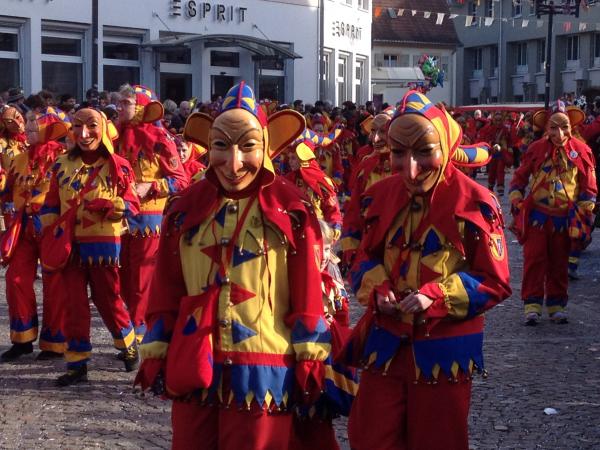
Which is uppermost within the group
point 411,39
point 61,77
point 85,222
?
point 411,39

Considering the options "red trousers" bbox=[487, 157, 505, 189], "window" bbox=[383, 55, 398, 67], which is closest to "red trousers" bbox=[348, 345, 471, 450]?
"red trousers" bbox=[487, 157, 505, 189]

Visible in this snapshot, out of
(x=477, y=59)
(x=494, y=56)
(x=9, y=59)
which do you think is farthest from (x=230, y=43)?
(x=477, y=59)

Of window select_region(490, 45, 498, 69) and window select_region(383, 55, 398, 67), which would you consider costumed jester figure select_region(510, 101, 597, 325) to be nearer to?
window select_region(383, 55, 398, 67)

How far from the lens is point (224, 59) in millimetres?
33062

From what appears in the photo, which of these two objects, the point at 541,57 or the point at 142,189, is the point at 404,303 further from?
the point at 541,57

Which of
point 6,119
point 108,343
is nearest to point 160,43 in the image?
point 6,119

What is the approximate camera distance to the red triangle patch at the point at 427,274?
486 cm

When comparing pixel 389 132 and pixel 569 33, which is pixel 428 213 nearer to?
pixel 389 132

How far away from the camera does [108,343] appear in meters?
9.47

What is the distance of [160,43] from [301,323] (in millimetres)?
25197

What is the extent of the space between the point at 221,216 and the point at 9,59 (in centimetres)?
2334

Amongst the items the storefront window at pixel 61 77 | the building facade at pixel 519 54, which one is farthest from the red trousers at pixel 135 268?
the building facade at pixel 519 54

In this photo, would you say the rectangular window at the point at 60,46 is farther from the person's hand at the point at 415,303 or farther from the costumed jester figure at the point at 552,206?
the person's hand at the point at 415,303

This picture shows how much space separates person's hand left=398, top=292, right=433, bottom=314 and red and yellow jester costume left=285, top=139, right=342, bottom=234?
4608 mm
